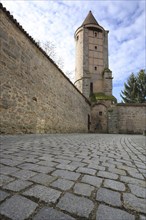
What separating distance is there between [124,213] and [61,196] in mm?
506

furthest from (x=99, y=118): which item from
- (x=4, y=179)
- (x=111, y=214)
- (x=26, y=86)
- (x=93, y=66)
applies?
(x=111, y=214)

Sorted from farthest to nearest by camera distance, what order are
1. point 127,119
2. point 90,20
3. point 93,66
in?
point 90,20, point 93,66, point 127,119

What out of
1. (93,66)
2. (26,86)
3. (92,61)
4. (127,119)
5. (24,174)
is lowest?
(24,174)

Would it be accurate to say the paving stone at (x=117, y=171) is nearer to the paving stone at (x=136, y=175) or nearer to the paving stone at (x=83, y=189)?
the paving stone at (x=136, y=175)

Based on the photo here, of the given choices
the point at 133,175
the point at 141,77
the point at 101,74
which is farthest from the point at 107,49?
the point at 133,175

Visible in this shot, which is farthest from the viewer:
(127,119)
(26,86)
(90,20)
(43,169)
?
(90,20)

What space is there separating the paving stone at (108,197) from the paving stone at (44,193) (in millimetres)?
366

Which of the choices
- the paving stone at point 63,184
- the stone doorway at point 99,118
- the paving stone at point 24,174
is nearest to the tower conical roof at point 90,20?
the stone doorway at point 99,118

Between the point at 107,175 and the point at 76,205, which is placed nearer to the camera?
the point at 76,205

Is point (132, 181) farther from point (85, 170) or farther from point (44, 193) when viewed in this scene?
point (44, 193)

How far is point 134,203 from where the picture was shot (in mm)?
1418

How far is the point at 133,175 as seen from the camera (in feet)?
7.25

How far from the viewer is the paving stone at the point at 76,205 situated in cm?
119

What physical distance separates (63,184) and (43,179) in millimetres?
229
